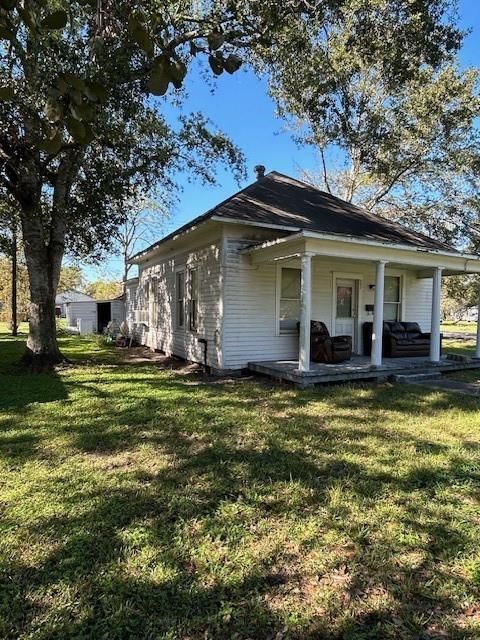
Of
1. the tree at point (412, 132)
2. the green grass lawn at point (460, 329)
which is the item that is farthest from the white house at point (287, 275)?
the green grass lawn at point (460, 329)

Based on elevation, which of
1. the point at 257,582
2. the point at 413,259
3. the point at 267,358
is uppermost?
the point at 413,259

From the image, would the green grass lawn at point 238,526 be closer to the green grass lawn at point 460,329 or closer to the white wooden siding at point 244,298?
the white wooden siding at point 244,298

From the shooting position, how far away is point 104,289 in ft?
186

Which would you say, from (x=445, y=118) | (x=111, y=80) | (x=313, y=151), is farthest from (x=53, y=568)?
(x=313, y=151)

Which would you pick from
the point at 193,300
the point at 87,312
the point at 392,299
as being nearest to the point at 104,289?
the point at 87,312

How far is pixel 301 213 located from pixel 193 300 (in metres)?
3.44

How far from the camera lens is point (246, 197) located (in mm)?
9766

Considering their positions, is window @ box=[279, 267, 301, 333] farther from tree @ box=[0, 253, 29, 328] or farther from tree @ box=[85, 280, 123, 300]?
tree @ box=[85, 280, 123, 300]

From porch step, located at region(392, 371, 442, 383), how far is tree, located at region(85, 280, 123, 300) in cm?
4271

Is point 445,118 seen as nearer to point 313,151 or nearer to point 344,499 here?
point 313,151

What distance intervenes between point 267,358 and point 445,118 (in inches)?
495

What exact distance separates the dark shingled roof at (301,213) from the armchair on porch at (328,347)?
223 cm

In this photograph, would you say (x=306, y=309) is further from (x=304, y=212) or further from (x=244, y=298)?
(x=304, y=212)

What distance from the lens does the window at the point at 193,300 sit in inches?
419
